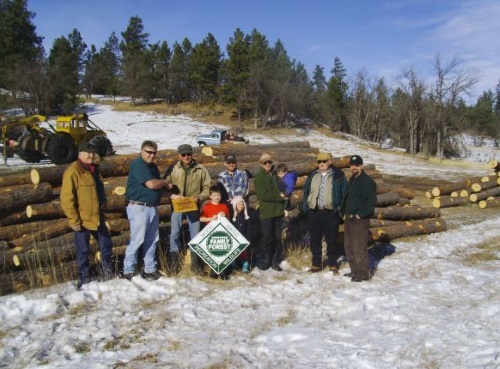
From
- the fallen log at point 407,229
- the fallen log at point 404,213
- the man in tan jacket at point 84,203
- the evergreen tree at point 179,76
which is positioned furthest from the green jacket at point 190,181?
the evergreen tree at point 179,76

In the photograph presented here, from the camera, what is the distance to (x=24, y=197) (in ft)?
23.1

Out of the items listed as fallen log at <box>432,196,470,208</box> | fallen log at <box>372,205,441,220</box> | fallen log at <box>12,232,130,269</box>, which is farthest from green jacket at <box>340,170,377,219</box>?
fallen log at <box>432,196,470,208</box>

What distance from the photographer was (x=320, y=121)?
6044 centimetres

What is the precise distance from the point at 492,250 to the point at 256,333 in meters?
6.39

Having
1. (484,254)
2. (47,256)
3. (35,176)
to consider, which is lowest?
(484,254)

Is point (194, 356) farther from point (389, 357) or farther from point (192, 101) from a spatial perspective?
point (192, 101)

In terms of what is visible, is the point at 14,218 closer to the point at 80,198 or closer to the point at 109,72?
the point at 80,198

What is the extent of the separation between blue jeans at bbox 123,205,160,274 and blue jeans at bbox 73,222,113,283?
0.28m

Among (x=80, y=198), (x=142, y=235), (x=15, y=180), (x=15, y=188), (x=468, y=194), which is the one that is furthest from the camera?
(x=468, y=194)

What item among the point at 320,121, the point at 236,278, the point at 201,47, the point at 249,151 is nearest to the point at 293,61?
the point at 320,121

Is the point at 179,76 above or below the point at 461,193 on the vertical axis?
above

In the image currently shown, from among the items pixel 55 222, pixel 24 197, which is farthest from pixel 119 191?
pixel 24 197

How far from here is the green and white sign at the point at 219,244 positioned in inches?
257

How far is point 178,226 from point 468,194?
1189 centimetres
